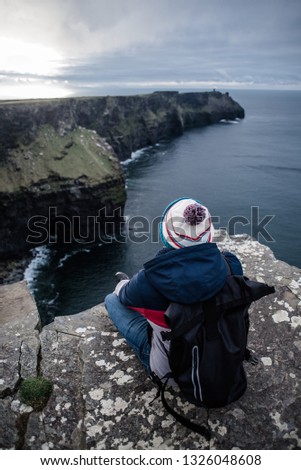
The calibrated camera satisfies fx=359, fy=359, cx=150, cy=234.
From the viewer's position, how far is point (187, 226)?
4.70 meters

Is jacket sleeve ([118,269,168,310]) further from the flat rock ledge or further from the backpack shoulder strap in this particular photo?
the flat rock ledge

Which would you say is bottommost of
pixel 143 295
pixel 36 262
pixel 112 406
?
pixel 36 262

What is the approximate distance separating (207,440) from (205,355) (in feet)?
4.33

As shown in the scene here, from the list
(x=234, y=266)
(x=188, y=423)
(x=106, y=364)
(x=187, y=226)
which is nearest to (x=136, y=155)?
(x=106, y=364)

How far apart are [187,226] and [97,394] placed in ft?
10.2

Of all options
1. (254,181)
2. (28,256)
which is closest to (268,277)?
(28,256)

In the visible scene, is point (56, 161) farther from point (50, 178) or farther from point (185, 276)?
point (185, 276)

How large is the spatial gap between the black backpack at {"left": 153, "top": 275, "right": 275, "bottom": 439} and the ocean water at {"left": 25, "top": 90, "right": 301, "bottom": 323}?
3386 centimetres

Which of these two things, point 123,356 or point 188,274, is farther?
point 123,356

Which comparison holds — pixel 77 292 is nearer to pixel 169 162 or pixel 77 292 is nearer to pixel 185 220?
pixel 185 220

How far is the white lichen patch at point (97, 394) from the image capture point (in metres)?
5.61

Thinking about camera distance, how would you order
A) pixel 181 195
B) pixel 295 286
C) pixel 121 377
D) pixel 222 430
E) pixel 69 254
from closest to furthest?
pixel 222 430 → pixel 121 377 → pixel 295 286 → pixel 69 254 → pixel 181 195

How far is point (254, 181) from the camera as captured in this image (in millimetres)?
80750

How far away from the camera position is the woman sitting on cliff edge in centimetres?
448
